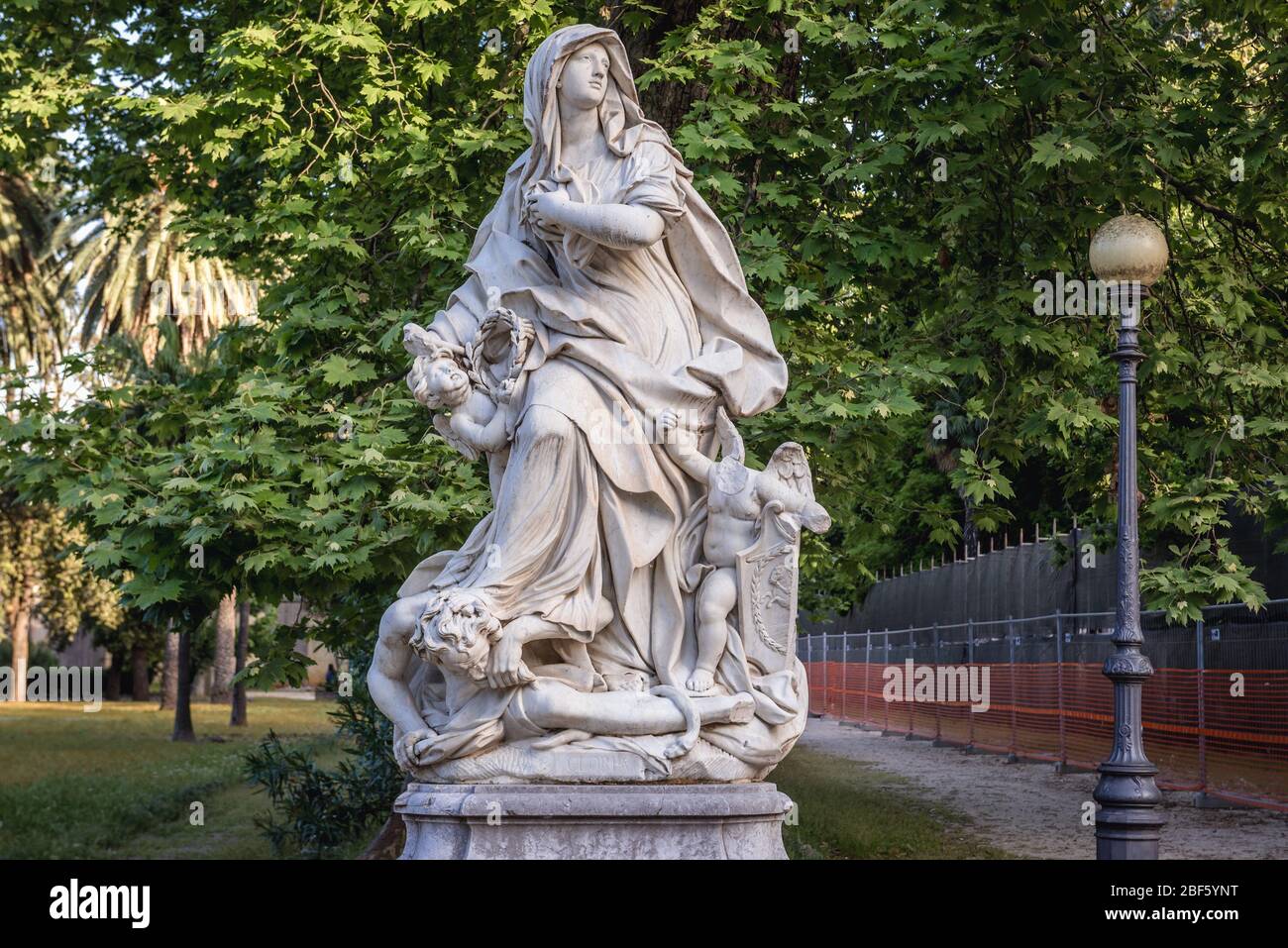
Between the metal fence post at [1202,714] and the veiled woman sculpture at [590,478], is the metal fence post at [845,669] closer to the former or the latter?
the metal fence post at [1202,714]

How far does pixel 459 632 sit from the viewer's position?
A: 236 inches

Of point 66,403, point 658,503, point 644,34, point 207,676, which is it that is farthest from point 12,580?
point 658,503

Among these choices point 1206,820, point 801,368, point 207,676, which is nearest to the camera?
point 801,368

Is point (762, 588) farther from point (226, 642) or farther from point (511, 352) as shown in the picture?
point (226, 642)

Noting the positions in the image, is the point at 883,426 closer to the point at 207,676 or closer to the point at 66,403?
the point at 66,403

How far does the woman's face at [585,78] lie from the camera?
22.3 ft

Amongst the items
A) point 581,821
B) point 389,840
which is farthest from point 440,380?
point 389,840

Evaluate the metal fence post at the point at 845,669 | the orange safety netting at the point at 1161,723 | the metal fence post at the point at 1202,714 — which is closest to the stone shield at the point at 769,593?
the orange safety netting at the point at 1161,723

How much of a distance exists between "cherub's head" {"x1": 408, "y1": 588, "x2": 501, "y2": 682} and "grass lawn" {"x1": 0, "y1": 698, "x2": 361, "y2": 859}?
10386 millimetres

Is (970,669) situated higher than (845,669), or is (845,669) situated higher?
(970,669)

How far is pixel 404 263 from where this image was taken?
1347 cm

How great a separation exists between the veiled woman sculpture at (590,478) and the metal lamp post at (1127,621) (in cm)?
481

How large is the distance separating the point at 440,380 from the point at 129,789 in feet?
53.5

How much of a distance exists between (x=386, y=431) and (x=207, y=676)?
44855 millimetres
